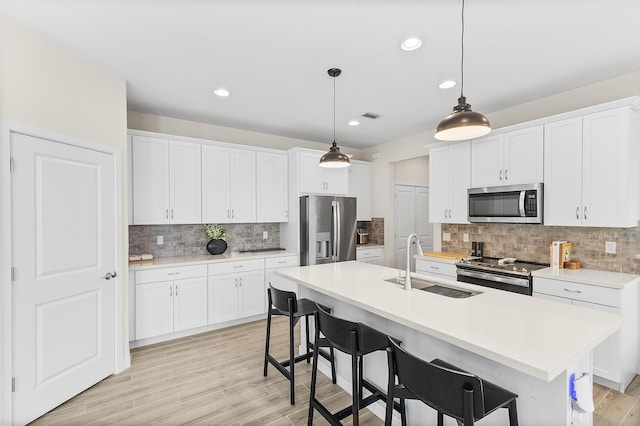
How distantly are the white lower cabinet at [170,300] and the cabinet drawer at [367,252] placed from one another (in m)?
2.58

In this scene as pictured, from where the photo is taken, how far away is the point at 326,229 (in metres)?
4.77

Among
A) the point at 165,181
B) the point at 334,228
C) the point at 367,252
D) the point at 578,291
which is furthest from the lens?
the point at 367,252

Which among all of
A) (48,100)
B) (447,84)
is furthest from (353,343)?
(48,100)

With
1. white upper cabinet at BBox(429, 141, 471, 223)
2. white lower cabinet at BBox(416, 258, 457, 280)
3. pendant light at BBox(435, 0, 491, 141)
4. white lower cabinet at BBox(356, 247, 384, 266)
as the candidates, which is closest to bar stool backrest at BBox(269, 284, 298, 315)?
pendant light at BBox(435, 0, 491, 141)

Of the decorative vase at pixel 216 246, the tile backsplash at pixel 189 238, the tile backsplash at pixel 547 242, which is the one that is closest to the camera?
the tile backsplash at pixel 547 242

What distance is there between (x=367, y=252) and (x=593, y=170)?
3.30 metres

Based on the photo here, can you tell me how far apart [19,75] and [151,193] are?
5.82 feet

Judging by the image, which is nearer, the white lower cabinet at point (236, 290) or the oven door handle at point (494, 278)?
the oven door handle at point (494, 278)

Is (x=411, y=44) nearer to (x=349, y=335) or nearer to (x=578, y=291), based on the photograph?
(x=349, y=335)

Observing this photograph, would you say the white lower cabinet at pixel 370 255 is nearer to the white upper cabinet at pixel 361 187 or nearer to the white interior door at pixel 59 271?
the white upper cabinet at pixel 361 187

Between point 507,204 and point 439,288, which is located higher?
point 507,204

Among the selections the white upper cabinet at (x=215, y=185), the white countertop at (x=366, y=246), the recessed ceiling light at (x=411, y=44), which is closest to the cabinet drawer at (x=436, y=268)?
the white countertop at (x=366, y=246)

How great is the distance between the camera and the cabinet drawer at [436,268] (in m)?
3.85

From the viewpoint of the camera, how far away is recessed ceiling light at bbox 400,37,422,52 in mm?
2297
